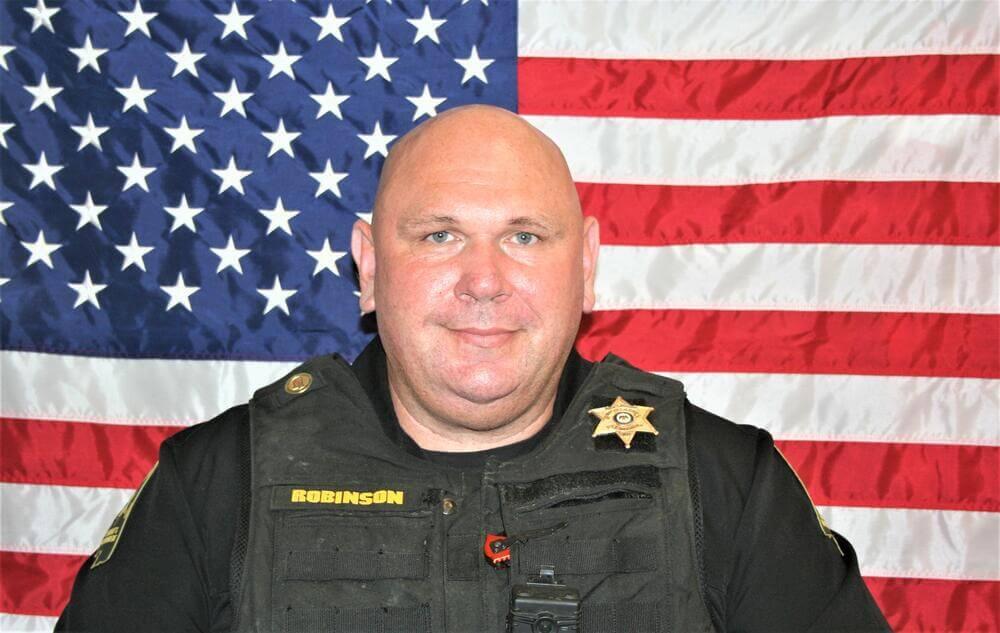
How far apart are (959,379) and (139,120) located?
229cm

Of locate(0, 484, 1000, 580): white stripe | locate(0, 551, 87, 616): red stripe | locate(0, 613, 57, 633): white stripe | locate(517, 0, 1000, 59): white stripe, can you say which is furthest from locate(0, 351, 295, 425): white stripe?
locate(0, 484, 1000, 580): white stripe

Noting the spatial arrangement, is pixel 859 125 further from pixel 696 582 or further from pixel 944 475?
pixel 696 582

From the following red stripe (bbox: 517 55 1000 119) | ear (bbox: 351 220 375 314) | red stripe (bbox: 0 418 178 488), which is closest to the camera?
ear (bbox: 351 220 375 314)

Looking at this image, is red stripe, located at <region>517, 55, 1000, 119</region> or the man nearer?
the man

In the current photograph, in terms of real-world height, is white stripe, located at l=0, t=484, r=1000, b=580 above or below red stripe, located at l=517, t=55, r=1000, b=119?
below

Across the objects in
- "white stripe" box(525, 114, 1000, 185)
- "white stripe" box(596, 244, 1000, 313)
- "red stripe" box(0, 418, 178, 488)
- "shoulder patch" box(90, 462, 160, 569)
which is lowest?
"shoulder patch" box(90, 462, 160, 569)

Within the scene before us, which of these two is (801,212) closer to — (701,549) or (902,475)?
(902,475)

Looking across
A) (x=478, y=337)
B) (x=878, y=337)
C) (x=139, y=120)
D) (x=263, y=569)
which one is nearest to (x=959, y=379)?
(x=878, y=337)

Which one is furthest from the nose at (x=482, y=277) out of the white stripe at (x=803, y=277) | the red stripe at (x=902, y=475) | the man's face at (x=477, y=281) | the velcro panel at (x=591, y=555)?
the red stripe at (x=902, y=475)

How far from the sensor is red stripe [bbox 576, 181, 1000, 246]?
2.66 metres

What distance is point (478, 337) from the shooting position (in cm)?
185

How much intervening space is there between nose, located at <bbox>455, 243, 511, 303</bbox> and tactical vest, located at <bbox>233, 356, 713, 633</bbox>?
12.5 inches

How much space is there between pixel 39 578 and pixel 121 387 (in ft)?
1.89

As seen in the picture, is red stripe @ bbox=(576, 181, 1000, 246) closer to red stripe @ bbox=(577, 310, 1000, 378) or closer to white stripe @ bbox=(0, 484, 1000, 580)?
red stripe @ bbox=(577, 310, 1000, 378)
